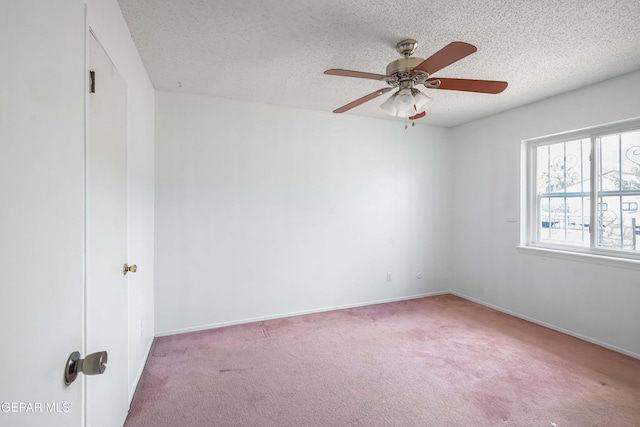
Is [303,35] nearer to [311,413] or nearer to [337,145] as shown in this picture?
→ [337,145]

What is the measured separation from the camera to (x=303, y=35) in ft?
6.98

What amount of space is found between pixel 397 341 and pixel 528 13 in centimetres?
290

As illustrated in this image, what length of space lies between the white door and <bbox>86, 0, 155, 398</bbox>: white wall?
7.7 inches

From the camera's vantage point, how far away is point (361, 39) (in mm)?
2162

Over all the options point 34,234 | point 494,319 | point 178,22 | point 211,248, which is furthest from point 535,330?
point 178,22

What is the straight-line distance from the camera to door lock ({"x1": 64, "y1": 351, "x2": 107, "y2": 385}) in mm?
725

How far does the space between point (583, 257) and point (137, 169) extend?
4.39m

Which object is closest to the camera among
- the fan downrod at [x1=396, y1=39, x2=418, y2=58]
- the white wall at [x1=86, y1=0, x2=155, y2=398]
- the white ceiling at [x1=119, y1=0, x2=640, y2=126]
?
the white wall at [x1=86, y1=0, x2=155, y2=398]

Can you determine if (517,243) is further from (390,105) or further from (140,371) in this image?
(140,371)

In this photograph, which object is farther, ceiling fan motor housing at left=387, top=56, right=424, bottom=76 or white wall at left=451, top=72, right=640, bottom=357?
white wall at left=451, top=72, right=640, bottom=357

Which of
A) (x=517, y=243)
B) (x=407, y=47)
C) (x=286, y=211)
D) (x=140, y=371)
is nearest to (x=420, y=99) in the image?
(x=407, y=47)

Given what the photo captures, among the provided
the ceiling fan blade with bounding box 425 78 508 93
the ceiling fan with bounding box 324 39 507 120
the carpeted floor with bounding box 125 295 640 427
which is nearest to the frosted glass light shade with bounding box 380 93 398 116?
the ceiling fan with bounding box 324 39 507 120

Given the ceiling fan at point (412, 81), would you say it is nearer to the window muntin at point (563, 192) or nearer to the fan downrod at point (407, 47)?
the fan downrod at point (407, 47)

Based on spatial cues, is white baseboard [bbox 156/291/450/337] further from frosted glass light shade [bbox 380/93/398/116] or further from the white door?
frosted glass light shade [bbox 380/93/398/116]
